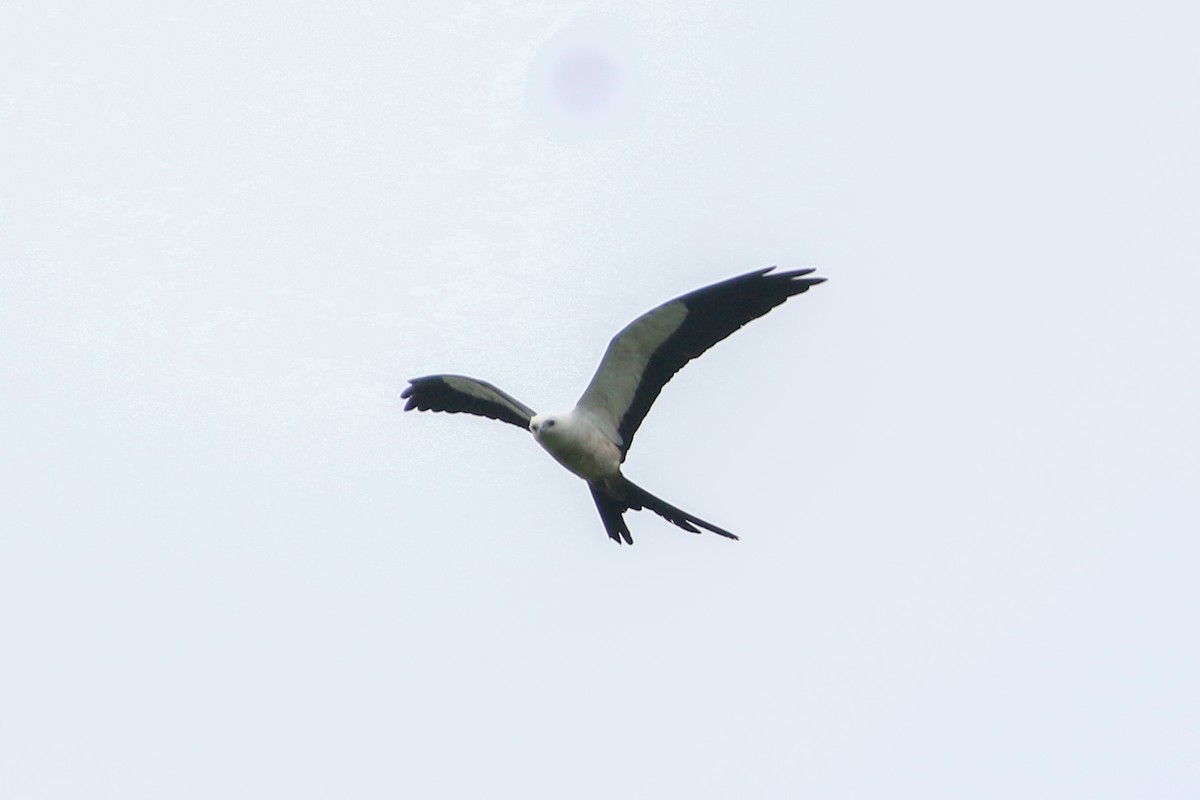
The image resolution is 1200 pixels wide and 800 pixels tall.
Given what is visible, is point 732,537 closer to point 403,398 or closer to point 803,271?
point 803,271

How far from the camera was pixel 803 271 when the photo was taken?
1245 centimetres

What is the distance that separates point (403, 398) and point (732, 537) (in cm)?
313

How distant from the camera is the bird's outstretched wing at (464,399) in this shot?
45.6 feet

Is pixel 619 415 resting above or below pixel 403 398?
below

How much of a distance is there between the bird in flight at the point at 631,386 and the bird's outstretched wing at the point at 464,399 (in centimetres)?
1

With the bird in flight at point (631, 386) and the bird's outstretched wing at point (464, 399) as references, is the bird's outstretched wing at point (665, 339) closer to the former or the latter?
the bird in flight at point (631, 386)

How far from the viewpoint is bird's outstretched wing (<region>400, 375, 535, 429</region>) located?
13.9 metres

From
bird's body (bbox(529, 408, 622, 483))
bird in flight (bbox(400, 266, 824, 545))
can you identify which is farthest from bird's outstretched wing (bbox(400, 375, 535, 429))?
bird's body (bbox(529, 408, 622, 483))

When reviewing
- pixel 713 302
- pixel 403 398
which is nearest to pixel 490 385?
pixel 403 398

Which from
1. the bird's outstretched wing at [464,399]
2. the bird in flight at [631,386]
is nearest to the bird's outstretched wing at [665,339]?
the bird in flight at [631,386]

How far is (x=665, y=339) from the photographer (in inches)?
516

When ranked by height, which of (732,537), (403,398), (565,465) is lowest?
(732,537)

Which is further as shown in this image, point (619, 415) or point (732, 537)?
point (619, 415)

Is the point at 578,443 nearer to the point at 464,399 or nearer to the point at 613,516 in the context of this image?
the point at 613,516
